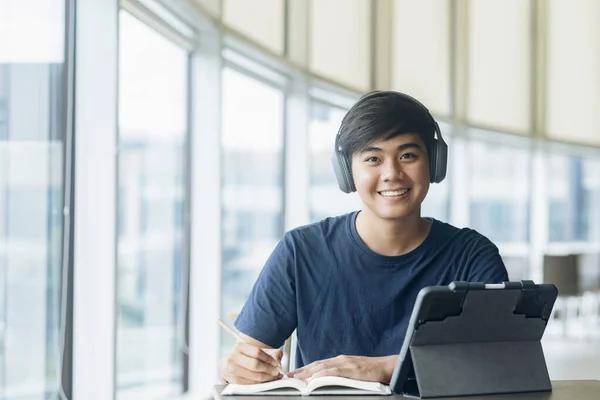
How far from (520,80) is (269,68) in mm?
5269

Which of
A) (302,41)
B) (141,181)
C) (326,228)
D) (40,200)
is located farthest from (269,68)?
(326,228)

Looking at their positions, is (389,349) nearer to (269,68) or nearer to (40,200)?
(40,200)

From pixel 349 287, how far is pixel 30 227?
1520 millimetres

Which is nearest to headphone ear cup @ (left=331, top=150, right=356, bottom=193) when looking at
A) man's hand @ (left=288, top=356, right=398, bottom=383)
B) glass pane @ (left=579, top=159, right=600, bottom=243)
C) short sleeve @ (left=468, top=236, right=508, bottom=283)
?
short sleeve @ (left=468, top=236, right=508, bottom=283)

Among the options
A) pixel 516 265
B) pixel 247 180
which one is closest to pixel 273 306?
pixel 247 180

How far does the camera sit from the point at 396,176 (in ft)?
Answer: 6.64

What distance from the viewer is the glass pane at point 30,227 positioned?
302cm

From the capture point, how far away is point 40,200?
3229 millimetres

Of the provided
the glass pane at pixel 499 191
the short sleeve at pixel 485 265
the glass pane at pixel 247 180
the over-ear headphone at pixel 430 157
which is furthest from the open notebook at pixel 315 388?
the glass pane at pixel 499 191

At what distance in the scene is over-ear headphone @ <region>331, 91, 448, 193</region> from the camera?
2094mm

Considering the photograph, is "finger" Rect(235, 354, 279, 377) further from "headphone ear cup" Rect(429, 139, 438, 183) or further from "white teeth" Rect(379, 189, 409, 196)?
"headphone ear cup" Rect(429, 139, 438, 183)

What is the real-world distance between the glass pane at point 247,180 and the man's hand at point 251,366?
10.8ft

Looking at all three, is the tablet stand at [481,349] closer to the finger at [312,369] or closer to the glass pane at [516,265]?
the finger at [312,369]

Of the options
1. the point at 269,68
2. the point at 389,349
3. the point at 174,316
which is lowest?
the point at 174,316
